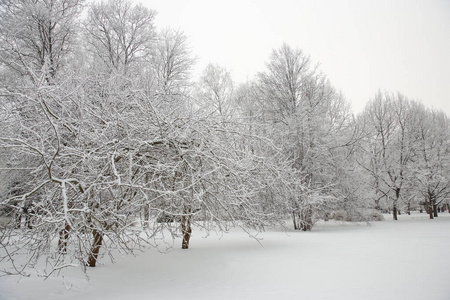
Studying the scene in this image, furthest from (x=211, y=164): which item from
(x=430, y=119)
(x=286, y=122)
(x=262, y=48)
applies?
(x=262, y=48)

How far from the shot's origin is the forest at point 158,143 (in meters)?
3.62

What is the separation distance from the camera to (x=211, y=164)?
437 centimetres

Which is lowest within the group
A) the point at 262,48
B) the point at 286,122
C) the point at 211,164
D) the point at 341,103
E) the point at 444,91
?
the point at 211,164

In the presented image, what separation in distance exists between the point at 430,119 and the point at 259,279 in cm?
2128

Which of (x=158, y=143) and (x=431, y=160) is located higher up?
(x=431, y=160)

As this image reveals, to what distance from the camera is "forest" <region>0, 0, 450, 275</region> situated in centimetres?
362

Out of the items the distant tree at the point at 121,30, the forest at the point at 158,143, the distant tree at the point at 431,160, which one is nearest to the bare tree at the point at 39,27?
the forest at the point at 158,143

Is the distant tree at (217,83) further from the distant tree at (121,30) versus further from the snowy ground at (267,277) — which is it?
the snowy ground at (267,277)

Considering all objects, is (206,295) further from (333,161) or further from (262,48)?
(262,48)

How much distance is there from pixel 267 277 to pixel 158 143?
276 cm

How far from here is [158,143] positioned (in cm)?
439

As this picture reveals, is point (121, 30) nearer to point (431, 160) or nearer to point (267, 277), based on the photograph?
point (267, 277)

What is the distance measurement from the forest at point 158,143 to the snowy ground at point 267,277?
1.73ft

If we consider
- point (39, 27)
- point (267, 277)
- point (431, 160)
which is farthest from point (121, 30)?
point (431, 160)
